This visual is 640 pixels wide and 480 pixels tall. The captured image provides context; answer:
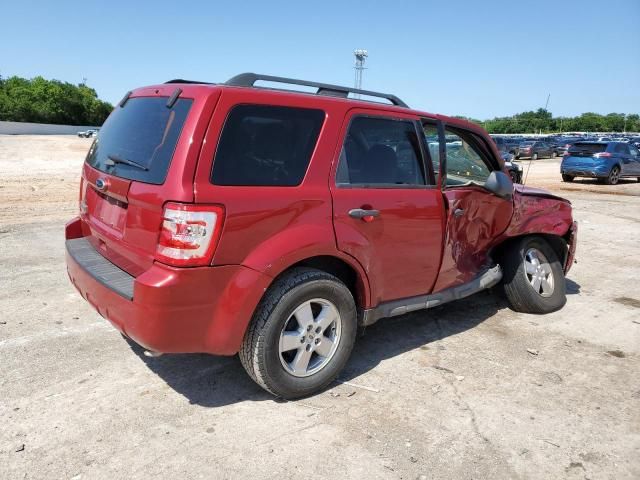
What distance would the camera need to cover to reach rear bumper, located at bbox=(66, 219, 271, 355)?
272 cm

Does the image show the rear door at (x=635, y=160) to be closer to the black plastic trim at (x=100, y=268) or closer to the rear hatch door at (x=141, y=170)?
the rear hatch door at (x=141, y=170)

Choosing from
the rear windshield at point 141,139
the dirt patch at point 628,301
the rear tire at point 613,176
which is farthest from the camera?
the rear tire at point 613,176

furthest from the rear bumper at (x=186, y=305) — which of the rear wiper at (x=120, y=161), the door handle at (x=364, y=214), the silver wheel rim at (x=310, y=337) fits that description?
the door handle at (x=364, y=214)

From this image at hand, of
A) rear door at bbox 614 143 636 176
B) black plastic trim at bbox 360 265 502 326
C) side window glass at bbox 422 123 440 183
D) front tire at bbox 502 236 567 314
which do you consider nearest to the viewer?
black plastic trim at bbox 360 265 502 326

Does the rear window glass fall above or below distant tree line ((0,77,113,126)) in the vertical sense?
below

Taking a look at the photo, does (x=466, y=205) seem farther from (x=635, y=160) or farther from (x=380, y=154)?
(x=635, y=160)

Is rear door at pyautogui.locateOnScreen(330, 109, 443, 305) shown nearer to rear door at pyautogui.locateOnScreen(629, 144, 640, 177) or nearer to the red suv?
the red suv

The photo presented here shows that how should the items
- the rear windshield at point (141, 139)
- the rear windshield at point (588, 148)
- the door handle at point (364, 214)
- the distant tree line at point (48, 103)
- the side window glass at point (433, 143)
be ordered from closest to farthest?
1. the rear windshield at point (141, 139)
2. the door handle at point (364, 214)
3. the side window glass at point (433, 143)
4. the rear windshield at point (588, 148)
5. the distant tree line at point (48, 103)

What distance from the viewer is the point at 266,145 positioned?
3.04 meters

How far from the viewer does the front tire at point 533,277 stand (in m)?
4.86

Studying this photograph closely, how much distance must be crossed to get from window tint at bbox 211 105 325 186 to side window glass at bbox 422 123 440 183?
1.03 metres

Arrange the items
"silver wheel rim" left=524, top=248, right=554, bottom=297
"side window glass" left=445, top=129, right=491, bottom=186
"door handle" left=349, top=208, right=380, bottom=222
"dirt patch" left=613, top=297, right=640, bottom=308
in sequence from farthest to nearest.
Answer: "dirt patch" left=613, top=297, right=640, bottom=308, "silver wheel rim" left=524, top=248, right=554, bottom=297, "side window glass" left=445, top=129, right=491, bottom=186, "door handle" left=349, top=208, right=380, bottom=222

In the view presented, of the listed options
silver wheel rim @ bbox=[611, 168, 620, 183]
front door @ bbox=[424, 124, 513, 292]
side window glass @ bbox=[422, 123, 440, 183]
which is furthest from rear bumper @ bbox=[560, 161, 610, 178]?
side window glass @ bbox=[422, 123, 440, 183]

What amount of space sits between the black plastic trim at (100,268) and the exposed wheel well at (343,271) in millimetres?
1050
